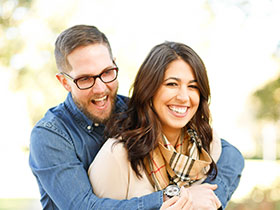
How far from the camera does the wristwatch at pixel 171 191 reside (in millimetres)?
1697

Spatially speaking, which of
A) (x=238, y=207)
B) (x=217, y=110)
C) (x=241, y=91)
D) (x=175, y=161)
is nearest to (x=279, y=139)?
(x=217, y=110)

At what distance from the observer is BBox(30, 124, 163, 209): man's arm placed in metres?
1.65

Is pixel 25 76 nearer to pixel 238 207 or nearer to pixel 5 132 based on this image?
pixel 5 132

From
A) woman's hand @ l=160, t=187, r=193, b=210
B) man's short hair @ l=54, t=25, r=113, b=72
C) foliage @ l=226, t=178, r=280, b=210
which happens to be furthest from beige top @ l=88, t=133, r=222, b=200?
foliage @ l=226, t=178, r=280, b=210

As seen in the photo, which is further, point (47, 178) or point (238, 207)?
point (238, 207)

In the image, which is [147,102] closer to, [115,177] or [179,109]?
[179,109]

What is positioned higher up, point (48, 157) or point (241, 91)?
point (48, 157)

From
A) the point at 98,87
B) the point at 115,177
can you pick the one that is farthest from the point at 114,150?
the point at 98,87

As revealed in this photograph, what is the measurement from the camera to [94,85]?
1930 mm

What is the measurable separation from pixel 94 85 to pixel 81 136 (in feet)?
0.81

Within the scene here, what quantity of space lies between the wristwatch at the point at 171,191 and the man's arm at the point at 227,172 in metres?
0.26

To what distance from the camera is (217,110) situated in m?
7.45

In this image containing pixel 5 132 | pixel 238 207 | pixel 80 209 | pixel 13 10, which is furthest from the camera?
pixel 5 132

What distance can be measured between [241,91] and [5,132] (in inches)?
182
